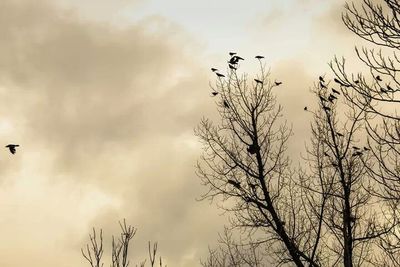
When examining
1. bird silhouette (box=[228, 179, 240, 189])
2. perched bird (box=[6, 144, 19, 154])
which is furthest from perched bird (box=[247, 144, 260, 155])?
perched bird (box=[6, 144, 19, 154])

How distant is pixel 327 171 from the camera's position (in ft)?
51.6

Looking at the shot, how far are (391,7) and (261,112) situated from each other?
7.33 m

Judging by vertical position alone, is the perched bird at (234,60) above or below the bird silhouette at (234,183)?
above

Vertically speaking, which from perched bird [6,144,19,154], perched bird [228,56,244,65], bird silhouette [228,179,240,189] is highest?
perched bird [228,56,244,65]

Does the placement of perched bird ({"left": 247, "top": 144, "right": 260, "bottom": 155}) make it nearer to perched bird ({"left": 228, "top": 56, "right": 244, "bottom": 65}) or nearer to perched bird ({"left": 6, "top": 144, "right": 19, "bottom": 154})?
perched bird ({"left": 228, "top": 56, "right": 244, "bottom": 65})

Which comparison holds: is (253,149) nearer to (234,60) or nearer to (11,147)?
(234,60)

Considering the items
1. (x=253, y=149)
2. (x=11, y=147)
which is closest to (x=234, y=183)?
(x=253, y=149)

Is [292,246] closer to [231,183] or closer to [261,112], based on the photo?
[231,183]

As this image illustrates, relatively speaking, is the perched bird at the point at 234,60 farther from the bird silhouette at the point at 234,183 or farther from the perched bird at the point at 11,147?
the perched bird at the point at 11,147

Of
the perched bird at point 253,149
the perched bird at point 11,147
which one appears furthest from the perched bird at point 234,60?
the perched bird at point 11,147

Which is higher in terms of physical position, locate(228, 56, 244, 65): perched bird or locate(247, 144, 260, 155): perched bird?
locate(228, 56, 244, 65): perched bird

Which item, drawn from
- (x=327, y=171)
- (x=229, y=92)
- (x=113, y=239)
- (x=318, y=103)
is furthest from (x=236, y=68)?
(x=113, y=239)

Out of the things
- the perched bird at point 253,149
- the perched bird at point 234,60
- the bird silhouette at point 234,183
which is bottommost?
the bird silhouette at point 234,183

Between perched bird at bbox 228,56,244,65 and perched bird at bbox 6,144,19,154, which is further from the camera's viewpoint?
perched bird at bbox 228,56,244,65
